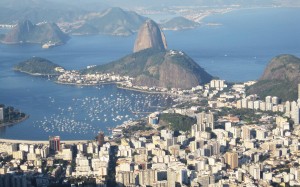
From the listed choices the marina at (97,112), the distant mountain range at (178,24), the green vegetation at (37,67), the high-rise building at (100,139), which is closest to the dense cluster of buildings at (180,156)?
the high-rise building at (100,139)

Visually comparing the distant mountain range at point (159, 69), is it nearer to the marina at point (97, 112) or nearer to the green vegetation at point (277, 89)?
the marina at point (97, 112)

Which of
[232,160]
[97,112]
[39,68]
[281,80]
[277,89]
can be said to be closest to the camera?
[232,160]

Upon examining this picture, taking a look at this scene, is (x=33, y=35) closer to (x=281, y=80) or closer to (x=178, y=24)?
(x=178, y=24)

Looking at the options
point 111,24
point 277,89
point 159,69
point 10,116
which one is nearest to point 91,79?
point 159,69

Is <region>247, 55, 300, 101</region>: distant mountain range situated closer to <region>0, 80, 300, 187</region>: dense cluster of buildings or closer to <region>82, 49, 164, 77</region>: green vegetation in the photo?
<region>0, 80, 300, 187</region>: dense cluster of buildings

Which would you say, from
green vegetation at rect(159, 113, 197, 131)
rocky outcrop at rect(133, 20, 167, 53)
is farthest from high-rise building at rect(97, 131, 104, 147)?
rocky outcrop at rect(133, 20, 167, 53)

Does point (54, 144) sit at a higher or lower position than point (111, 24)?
lower
